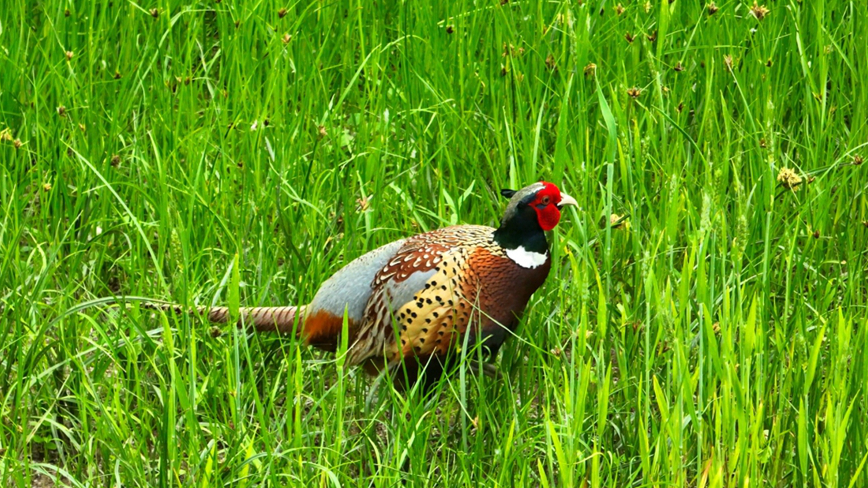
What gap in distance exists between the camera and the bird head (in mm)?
3566

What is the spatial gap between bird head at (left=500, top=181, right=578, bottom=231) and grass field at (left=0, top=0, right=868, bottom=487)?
82 millimetres

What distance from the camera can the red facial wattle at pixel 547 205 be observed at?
11.7 feet

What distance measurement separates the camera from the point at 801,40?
14.5 ft

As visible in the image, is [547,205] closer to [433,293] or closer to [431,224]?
[433,293]

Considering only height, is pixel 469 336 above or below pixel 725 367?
below

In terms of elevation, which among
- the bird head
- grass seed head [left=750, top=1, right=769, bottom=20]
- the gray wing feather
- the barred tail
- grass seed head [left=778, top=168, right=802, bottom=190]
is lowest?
the barred tail

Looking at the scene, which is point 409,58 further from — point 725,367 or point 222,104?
point 725,367

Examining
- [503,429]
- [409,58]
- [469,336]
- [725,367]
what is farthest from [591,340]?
[409,58]

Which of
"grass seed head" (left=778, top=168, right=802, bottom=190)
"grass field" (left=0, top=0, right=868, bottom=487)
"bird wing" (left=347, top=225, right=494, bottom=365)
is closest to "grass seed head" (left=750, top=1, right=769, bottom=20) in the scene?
"grass field" (left=0, top=0, right=868, bottom=487)

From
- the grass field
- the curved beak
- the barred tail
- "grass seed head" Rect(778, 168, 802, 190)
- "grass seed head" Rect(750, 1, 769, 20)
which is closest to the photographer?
the grass field

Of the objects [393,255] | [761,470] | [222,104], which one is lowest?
[761,470]

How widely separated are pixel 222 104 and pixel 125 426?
1711 millimetres

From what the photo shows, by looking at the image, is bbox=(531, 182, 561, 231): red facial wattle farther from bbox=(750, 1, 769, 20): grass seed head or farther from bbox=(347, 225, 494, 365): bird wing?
bbox=(750, 1, 769, 20): grass seed head

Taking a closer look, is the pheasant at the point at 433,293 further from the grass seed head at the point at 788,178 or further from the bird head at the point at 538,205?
the grass seed head at the point at 788,178
